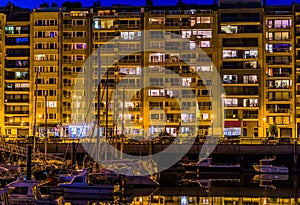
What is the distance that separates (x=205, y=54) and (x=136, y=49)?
38.4ft

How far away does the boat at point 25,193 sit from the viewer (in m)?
51.4

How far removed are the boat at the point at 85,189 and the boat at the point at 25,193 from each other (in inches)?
64.5

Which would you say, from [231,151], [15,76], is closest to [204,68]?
[231,151]

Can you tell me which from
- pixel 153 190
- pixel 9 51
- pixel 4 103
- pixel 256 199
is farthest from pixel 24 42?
pixel 256 199

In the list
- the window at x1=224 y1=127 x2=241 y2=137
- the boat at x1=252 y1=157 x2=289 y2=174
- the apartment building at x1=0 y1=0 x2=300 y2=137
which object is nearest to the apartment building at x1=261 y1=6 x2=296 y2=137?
the apartment building at x1=0 y1=0 x2=300 y2=137

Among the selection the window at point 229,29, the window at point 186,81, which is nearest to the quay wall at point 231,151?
the window at point 186,81

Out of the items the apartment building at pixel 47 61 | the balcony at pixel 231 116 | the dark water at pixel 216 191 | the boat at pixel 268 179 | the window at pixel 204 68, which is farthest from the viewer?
the apartment building at pixel 47 61

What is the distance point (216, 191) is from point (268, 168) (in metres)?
16.9

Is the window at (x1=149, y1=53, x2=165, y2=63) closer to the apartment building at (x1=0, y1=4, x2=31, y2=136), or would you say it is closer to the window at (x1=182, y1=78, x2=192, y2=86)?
the window at (x1=182, y1=78, x2=192, y2=86)

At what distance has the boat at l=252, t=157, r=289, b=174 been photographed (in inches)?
3007

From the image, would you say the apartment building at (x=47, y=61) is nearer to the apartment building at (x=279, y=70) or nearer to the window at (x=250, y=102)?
the window at (x=250, y=102)

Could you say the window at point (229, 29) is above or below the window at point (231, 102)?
above

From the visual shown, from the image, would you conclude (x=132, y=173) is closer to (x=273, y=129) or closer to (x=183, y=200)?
(x=183, y=200)

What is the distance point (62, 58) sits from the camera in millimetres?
113188
